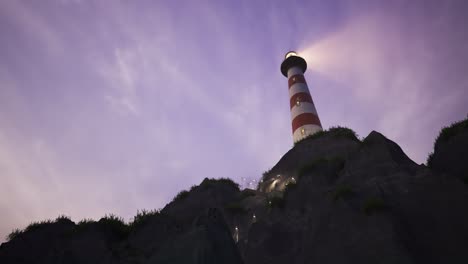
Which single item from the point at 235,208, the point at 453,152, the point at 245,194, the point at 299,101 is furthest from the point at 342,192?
the point at 299,101

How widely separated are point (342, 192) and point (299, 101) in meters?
29.5

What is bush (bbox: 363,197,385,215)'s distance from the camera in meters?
13.5

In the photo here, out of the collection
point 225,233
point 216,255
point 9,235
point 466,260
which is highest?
point 9,235

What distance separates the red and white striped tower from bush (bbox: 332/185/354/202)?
20.1m

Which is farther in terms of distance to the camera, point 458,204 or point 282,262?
point 282,262

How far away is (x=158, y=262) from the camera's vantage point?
9.20 meters

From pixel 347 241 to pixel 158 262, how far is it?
26.4 ft

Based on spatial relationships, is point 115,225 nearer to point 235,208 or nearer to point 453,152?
point 235,208

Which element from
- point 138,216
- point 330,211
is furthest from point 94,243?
point 330,211

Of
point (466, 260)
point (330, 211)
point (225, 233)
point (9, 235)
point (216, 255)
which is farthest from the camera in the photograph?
point (9, 235)

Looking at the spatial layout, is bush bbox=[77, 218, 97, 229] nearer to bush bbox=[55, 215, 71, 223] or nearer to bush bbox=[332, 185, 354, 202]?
bush bbox=[55, 215, 71, 223]

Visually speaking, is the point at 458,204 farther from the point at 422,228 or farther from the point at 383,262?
the point at 383,262

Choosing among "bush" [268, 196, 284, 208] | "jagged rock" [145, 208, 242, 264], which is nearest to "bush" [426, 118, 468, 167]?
"bush" [268, 196, 284, 208]

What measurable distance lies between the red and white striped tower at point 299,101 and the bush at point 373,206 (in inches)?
846
